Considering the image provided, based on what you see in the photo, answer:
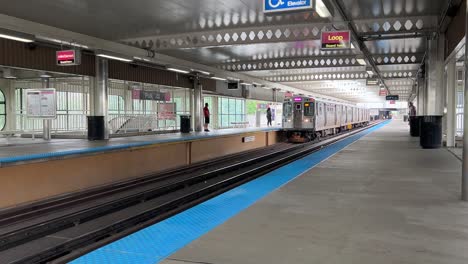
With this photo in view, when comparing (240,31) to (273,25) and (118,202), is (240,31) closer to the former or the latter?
(273,25)

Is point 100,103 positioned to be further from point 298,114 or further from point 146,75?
point 298,114

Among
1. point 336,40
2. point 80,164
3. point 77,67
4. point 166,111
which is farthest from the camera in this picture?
point 166,111

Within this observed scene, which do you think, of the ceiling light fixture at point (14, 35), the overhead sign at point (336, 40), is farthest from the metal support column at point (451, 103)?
the ceiling light fixture at point (14, 35)

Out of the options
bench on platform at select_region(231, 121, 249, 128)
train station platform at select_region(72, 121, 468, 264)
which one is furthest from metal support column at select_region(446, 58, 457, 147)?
bench on platform at select_region(231, 121, 249, 128)

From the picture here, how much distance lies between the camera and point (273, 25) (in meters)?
14.7

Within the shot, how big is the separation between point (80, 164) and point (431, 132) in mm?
12798

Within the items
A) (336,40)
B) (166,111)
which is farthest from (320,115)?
(336,40)

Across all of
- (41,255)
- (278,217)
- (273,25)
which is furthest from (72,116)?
(278,217)

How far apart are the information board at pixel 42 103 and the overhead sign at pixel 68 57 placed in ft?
4.42

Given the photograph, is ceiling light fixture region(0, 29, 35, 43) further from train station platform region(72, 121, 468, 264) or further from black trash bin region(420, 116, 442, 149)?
black trash bin region(420, 116, 442, 149)

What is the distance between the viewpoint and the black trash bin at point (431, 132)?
50.7ft

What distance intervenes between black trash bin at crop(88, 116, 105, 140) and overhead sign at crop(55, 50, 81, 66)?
11.0 feet

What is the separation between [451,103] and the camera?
679 inches

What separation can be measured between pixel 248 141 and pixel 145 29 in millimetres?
8502
